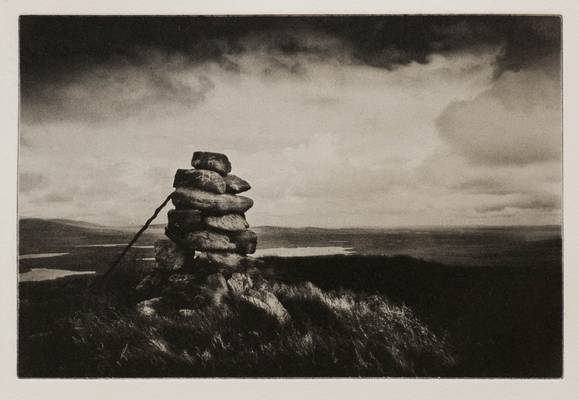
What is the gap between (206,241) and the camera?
237cm

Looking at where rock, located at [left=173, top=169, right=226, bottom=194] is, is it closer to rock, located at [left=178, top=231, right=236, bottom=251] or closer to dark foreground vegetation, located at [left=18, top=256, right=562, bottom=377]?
rock, located at [left=178, top=231, right=236, bottom=251]

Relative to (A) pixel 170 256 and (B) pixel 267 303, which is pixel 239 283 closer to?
(B) pixel 267 303

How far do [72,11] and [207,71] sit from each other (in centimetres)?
69

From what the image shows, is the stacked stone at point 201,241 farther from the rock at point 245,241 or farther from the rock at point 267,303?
the rock at point 267,303

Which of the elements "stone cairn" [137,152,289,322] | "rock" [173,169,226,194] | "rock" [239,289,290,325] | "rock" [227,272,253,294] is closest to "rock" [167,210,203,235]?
"stone cairn" [137,152,289,322]

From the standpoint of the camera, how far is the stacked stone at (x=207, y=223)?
2.37 m

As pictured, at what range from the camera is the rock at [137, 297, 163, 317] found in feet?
7.78

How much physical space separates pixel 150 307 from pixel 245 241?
0.53 metres

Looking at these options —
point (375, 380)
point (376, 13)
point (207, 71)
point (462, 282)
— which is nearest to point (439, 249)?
point (462, 282)

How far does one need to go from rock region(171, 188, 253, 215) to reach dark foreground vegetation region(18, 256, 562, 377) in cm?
40

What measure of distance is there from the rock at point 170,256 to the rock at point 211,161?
0.38m

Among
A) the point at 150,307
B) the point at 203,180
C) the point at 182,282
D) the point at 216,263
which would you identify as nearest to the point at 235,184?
the point at 203,180

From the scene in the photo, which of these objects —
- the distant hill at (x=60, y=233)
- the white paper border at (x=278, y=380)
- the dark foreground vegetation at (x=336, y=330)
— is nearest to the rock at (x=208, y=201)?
the distant hill at (x=60, y=233)

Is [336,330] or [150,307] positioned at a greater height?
[150,307]
